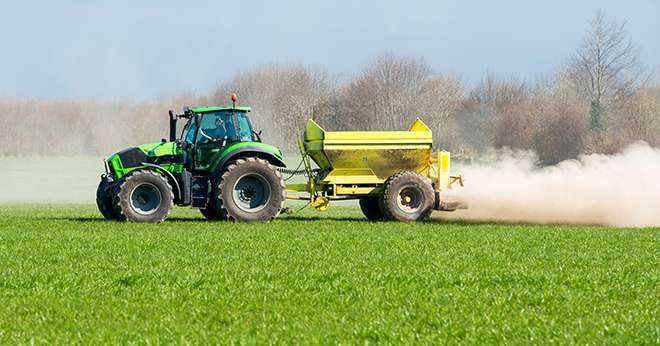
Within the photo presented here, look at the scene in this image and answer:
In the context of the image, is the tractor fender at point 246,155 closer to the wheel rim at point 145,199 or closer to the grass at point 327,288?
the wheel rim at point 145,199

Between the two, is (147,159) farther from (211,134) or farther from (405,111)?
(405,111)

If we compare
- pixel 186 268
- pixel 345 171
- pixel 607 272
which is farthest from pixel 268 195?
pixel 607 272

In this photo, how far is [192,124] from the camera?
2402cm

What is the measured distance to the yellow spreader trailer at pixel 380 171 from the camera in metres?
24.6

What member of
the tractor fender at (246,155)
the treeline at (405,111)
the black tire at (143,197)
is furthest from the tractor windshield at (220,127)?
the treeline at (405,111)

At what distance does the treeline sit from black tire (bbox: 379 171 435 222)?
4138cm

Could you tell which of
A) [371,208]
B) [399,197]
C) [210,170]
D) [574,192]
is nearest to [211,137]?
[210,170]

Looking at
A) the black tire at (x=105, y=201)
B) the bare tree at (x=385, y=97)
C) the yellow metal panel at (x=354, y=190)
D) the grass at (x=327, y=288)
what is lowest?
the grass at (x=327, y=288)

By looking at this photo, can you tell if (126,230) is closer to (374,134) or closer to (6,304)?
(374,134)

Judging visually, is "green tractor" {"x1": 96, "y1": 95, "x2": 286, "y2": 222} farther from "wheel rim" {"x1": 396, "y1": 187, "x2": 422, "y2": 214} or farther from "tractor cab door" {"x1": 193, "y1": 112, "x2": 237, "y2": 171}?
"wheel rim" {"x1": 396, "y1": 187, "x2": 422, "y2": 214}

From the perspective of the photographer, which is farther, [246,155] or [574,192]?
[574,192]

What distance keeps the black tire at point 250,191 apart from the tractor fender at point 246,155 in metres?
0.16

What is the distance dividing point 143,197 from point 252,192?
2.48 meters

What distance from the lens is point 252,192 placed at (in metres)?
23.8
